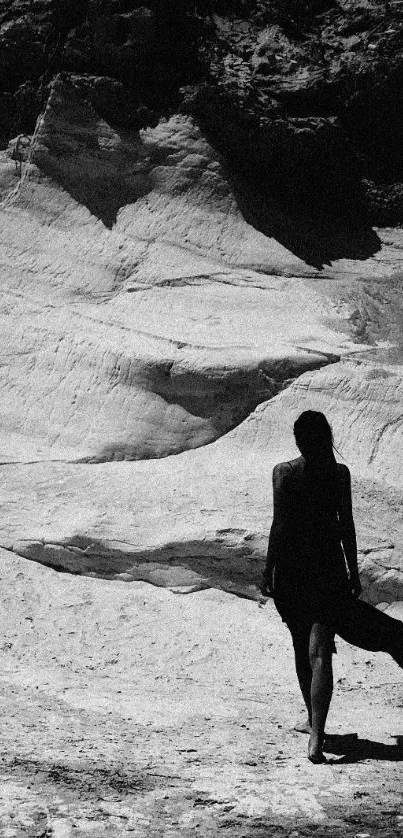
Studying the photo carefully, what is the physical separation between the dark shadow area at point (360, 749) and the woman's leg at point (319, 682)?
0.08 metres

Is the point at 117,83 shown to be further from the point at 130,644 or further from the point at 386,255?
the point at 130,644

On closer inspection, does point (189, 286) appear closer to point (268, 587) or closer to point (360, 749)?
point (268, 587)

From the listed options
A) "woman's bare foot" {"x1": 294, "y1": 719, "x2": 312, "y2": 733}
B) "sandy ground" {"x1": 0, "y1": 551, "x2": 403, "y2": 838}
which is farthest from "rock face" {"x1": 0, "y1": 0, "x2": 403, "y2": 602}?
"woman's bare foot" {"x1": 294, "y1": 719, "x2": 312, "y2": 733}

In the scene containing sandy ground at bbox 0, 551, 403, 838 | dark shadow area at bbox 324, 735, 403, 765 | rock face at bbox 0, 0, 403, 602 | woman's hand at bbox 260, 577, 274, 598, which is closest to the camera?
sandy ground at bbox 0, 551, 403, 838

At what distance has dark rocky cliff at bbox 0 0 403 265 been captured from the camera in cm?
748

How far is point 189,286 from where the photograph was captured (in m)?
7.04

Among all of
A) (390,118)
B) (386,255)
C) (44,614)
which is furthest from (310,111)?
(44,614)

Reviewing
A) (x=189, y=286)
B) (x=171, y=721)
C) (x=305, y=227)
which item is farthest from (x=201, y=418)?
(x=171, y=721)

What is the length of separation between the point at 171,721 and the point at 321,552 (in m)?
1.07

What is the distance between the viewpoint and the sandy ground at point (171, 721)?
2906mm

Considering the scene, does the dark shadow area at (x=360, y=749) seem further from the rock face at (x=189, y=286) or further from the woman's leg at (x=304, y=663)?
the rock face at (x=189, y=286)

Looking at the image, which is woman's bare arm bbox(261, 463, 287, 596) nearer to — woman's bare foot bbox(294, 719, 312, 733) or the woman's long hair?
the woman's long hair

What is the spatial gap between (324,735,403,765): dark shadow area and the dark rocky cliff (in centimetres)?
433

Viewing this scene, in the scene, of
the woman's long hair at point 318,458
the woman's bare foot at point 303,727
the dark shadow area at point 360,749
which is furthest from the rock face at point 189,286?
the woman's long hair at point 318,458
